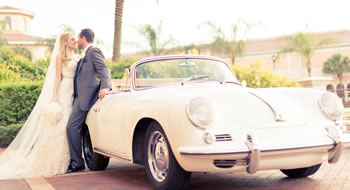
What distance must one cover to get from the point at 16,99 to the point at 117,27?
601 centimetres

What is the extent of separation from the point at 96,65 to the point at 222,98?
8.35 feet

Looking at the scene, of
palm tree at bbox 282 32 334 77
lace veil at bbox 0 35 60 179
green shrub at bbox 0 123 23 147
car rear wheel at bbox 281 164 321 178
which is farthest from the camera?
palm tree at bbox 282 32 334 77

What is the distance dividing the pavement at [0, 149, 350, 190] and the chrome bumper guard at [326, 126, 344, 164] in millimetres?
401

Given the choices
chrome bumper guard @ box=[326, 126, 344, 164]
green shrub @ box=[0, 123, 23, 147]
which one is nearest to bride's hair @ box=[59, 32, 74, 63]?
chrome bumper guard @ box=[326, 126, 344, 164]

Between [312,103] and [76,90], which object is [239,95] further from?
[76,90]

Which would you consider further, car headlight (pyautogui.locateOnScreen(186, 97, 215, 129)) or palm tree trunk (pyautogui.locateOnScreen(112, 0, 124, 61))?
palm tree trunk (pyautogui.locateOnScreen(112, 0, 124, 61))

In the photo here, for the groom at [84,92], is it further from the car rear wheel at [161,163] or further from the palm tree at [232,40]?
the palm tree at [232,40]

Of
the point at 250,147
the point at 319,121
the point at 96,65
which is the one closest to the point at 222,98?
the point at 250,147

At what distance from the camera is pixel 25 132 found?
6727 mm

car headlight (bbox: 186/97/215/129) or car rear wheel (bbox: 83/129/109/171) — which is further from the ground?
car headlight (bbox: 186/97/215/129)

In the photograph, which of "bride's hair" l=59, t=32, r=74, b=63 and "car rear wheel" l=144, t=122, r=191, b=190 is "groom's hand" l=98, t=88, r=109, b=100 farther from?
"car rear wheel" l=144, t=122, r=191, b=190

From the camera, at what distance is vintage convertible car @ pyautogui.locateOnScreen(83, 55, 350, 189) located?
3.80m

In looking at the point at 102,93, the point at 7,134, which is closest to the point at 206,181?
the point at 102,93

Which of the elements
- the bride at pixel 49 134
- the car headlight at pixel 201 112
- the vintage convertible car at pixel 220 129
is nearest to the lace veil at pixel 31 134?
the bride at pixel 49 134
